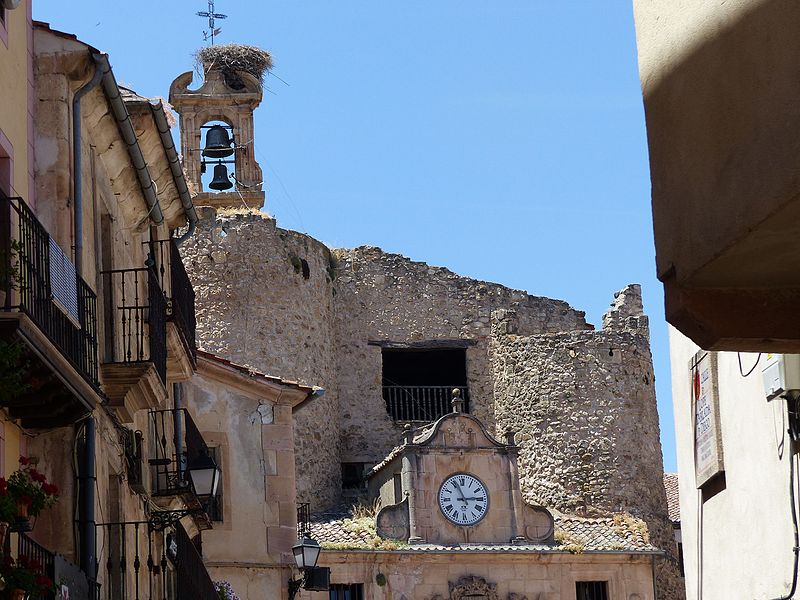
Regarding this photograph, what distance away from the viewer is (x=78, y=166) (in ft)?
42.5

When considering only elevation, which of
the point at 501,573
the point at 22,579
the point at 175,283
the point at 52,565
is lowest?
the point at 22,579

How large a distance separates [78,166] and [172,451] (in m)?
5.76

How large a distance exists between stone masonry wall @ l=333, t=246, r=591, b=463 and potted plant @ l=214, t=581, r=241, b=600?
18.9 metres

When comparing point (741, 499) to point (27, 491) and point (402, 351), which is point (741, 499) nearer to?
point (27, 491)

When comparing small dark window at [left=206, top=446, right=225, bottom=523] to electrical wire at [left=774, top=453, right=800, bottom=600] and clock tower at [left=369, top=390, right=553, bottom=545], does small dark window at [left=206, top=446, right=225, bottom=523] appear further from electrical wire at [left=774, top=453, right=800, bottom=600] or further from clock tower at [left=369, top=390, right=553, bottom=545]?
electrical wire at [left=774, top=453, right=800, bottom=600]

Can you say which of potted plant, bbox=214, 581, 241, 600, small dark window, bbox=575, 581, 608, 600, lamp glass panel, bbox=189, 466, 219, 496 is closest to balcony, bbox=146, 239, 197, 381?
lamp glass panel, bbox=189, 466, 219, 496

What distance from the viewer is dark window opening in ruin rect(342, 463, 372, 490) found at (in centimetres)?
4022

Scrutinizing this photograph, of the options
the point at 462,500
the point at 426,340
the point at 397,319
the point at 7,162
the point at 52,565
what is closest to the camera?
the point at 52,565

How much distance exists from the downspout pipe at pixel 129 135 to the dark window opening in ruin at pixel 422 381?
2588 cm

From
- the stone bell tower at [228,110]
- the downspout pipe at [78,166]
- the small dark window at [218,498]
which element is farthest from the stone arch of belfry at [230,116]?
the downspout pipe at [78,166]

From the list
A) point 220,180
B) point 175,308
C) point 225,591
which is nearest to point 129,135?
point 175,308

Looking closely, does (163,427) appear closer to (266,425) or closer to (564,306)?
(266,425)

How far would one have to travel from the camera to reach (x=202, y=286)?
128ft

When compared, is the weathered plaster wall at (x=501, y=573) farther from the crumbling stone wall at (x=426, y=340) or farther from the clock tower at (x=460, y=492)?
the crumbling stone wall at (x=426, y=340)
